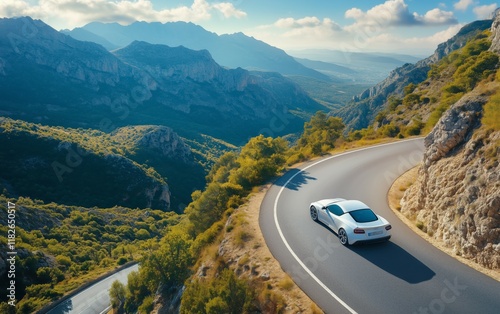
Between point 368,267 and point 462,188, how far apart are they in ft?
19.2

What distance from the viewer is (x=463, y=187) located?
1384 cm

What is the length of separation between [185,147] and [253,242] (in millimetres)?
144669

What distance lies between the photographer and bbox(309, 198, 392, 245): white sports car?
13.8m

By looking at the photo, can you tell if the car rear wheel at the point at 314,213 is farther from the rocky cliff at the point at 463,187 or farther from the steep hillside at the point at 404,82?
the steep hillside at the point at 404,82

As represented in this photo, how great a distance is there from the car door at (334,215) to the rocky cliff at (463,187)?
439 cm

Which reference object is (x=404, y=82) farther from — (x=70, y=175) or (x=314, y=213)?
(x=314, y=213)

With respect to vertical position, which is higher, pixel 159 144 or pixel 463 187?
pixel 463 187

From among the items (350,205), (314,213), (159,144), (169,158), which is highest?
(350,205)

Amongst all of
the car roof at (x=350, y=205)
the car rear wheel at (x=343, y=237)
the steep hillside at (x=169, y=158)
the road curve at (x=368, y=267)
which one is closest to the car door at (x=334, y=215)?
the car roof at (x=350, y=205)

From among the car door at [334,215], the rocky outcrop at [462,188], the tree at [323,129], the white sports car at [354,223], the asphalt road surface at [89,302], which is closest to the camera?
the rocky outcrop at [462,188]

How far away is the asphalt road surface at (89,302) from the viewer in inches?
1993

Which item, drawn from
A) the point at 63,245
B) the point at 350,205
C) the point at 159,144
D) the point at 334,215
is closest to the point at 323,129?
the point at 350,205

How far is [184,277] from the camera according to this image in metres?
20.7

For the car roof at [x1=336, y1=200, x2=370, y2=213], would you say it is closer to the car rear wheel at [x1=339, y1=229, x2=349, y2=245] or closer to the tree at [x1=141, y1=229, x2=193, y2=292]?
the car rear wheel at [x1=339, y1=229, x2=349, y2=245]
